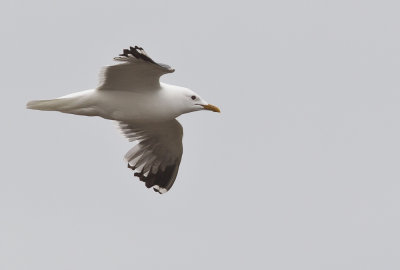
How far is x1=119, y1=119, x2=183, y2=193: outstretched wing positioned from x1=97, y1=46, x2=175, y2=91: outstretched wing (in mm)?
1673

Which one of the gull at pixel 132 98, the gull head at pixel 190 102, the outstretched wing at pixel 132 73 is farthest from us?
the gull head at pixel 190 102

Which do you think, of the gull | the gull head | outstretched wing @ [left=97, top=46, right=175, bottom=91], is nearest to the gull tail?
the gull

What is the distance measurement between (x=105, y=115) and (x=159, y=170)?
89.7 inches

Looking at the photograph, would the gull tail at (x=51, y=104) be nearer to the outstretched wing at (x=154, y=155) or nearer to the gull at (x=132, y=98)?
the gull at (x=132, y=98)

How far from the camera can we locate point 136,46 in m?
15.2

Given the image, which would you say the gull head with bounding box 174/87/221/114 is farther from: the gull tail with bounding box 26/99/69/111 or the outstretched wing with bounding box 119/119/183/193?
the gull tail with bounding box 26/99/69/111

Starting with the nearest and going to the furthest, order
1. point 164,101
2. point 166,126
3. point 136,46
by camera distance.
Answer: point 136,46 < point 164,101 < point 166,126

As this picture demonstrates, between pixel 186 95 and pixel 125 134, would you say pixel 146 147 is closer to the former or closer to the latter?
pixel 125 134

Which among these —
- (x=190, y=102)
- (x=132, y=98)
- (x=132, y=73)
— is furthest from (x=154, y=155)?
(x=132, y=73)

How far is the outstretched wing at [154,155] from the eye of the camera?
1789 centimetres

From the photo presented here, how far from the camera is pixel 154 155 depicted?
18.2 meters

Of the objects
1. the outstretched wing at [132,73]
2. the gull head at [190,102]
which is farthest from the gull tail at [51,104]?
the gull head at [190,102]

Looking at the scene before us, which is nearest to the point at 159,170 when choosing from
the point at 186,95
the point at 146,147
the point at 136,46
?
the point at 146,147

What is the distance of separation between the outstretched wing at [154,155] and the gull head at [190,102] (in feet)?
4.21
